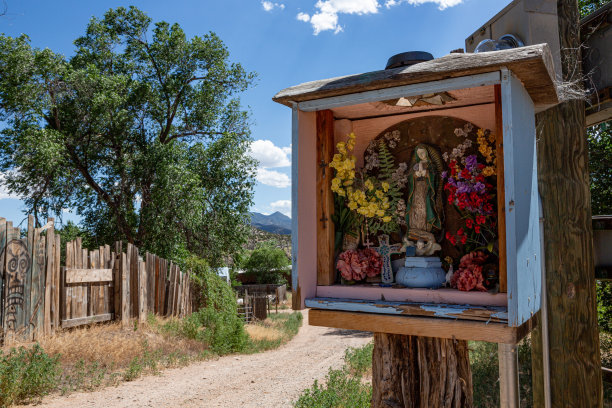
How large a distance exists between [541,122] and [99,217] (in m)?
16.4

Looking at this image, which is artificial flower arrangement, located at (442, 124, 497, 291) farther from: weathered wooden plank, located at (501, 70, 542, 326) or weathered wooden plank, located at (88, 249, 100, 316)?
weathered wooden plank, located at (88, 249, 100, 316)

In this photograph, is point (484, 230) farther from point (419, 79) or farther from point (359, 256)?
point (419, 79)

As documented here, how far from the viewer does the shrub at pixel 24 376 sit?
19.8 ft

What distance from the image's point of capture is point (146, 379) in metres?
7.85

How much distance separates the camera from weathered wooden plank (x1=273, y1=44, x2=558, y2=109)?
2111 millimetres

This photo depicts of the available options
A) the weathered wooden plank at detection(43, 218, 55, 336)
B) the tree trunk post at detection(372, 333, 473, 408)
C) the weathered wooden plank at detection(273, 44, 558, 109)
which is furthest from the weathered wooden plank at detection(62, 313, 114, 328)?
the weathered wooden plank at detection(273, 44, 558, 109)

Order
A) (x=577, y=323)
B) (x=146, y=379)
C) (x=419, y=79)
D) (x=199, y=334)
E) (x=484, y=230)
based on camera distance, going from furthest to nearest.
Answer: (x=199, y=334), (x=146, y=379), (x=577, y=323), (x=484, y=230), (x=419, y=79)

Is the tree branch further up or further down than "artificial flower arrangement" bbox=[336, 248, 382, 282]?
further up

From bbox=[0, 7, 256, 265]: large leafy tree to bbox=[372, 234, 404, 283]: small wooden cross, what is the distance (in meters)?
13.4

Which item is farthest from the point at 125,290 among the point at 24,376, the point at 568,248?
the point at 568,248

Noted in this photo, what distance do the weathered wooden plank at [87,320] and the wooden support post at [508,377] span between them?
→ 8.56 metres

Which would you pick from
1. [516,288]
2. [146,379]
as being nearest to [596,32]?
[516,288]

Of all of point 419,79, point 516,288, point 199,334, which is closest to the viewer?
point 516,288

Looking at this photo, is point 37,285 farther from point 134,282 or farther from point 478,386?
point 478,386
